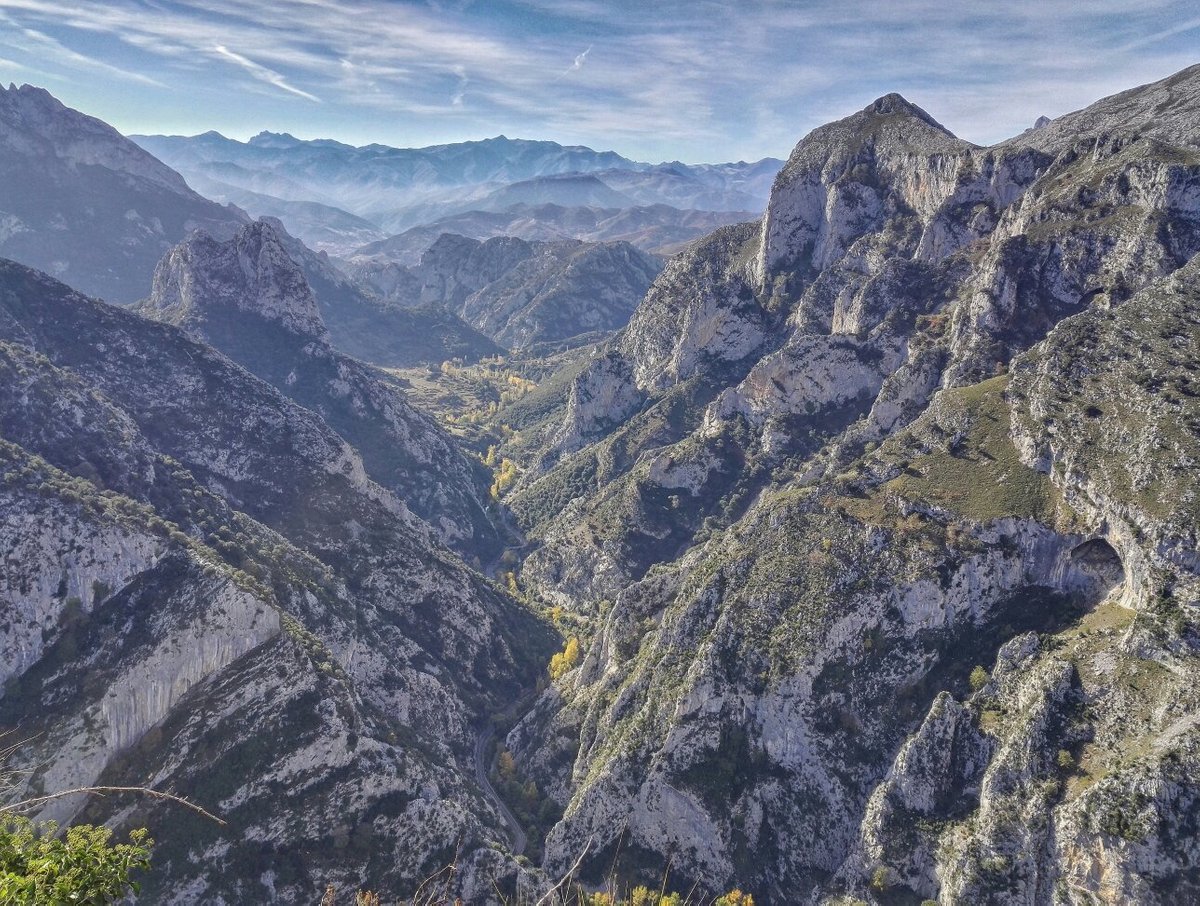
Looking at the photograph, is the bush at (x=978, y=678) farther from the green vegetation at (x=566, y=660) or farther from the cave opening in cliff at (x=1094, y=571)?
the green vegetation at (x=566, y=660)

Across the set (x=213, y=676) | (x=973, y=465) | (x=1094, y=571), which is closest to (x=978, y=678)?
(x=1094, y=571)

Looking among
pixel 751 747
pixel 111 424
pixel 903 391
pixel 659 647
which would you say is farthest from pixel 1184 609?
pixel 111 424

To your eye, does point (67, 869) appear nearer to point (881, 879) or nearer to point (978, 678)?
point (881, 879)

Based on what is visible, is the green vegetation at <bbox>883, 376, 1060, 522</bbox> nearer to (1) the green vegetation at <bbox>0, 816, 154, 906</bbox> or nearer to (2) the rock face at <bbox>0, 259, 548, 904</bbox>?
(2) the rock face at <bbox>0, 259, 548, 904</bbox>

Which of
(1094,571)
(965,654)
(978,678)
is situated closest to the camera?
(978,678)

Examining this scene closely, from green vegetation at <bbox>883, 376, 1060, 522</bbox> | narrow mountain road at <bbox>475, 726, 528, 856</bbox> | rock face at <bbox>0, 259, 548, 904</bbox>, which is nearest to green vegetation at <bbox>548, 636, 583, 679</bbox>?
rock face at <bbox>0, 259, 548, 904</bbox>

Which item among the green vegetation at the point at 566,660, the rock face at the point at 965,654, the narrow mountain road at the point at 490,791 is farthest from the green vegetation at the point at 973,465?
the narrow mountain road at the point at 490,791

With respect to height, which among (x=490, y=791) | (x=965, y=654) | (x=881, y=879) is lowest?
(x=490, y=791)
